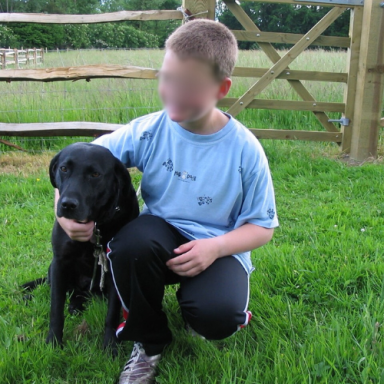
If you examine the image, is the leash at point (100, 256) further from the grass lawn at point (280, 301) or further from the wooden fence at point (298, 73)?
the wooden fence at point (298, 73)

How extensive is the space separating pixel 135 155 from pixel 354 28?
443cm

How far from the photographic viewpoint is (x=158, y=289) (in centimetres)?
186

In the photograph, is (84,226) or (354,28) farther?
(354,28)

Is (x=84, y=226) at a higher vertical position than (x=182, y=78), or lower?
lower

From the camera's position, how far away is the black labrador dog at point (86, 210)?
1.80m

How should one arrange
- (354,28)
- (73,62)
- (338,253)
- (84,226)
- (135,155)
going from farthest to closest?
(73,62), (354,28), (338,253), (135,155), (84,226)

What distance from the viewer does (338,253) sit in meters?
2.77

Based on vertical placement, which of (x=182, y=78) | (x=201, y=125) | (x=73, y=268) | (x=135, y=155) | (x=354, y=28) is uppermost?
(x=354, y=28)

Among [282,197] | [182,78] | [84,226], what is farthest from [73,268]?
[282,197]

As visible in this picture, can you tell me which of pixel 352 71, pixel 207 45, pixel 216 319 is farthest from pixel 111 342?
pixel 352 71

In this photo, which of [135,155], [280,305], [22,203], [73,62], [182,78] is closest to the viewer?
[182,78]

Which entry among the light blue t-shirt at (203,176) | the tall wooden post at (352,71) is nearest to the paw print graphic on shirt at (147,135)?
the light blue t-shirt at (203,176)

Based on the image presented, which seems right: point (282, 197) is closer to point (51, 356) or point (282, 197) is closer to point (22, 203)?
point (22, 203)

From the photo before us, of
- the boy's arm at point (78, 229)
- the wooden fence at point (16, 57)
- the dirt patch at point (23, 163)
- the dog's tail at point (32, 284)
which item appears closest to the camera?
the boy's arm at point (78, 229)
